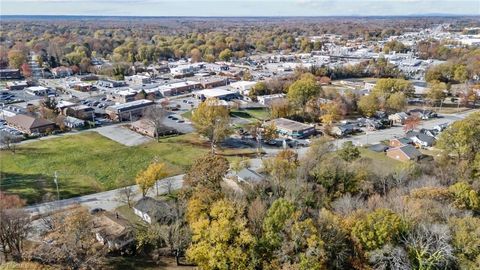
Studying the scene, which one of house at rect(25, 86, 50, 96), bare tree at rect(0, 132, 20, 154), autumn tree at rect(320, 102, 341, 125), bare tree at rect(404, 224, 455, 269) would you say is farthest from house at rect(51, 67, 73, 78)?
bare tree at rect(404, 224, 455, 269)

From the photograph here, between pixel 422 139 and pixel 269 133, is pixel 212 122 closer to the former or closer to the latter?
pixel 269 133

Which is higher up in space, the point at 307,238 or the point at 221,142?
the point at 307,238

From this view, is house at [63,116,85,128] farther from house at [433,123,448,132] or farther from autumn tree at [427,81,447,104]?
autumn tree at [427,81,447,104]

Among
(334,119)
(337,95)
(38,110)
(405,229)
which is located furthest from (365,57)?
(405,229)

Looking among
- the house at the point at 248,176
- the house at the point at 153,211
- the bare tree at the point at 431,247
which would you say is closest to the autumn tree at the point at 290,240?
the bare tree at the point at 431,247

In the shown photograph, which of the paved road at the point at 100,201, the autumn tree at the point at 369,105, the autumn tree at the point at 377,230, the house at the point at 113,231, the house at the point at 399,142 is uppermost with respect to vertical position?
the autumn tree at the point at 377,230

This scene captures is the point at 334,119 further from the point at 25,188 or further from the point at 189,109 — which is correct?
the point at 25,188

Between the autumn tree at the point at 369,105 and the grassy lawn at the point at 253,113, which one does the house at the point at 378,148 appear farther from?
the grassy lawn at the point at 253,113
